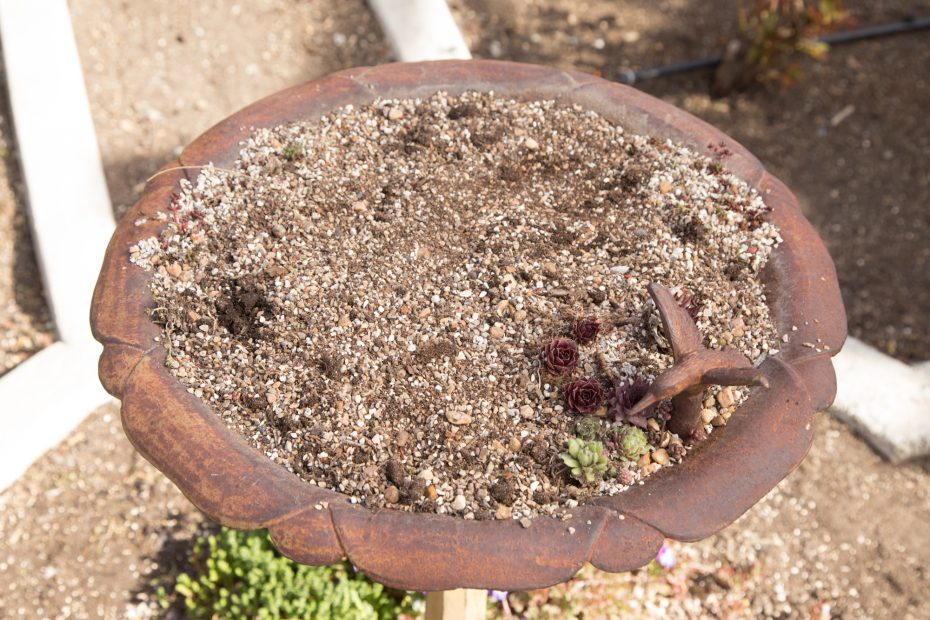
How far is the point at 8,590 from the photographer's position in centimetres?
276

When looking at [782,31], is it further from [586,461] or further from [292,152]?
[586,461]

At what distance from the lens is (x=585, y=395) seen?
167cm

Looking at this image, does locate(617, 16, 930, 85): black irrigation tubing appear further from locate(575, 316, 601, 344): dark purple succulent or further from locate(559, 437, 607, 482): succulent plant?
locate(559, 437, 607, 482): succulent plant

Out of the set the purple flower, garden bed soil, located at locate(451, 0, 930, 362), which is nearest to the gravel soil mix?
the purple flower

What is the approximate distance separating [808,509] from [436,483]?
2011 mm

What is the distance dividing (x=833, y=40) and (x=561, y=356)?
3.75 m

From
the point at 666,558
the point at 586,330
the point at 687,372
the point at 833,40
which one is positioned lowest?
the point at 666,558

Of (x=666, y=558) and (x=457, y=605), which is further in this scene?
(x=666, y=558)

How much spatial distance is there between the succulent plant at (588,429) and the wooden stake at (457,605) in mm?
557

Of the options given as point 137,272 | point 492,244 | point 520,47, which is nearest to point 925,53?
point 520,47

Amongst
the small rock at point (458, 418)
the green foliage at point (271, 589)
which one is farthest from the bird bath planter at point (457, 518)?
the green foliage at point (271, 589)

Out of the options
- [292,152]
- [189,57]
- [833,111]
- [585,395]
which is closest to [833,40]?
[833,111]

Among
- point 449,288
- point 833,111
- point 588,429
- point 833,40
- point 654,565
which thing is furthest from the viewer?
point 833,40

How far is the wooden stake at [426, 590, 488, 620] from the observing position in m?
1.96
